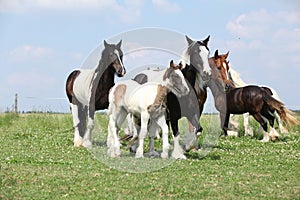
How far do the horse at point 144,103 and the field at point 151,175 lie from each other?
54 cm

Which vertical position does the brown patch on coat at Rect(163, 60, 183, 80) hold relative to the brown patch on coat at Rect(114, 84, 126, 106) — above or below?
above

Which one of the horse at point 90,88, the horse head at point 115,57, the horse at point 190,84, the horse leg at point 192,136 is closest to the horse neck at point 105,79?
A: the horse at point 90,88

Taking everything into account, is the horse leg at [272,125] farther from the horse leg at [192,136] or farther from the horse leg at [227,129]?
the horse leg at [192,136]

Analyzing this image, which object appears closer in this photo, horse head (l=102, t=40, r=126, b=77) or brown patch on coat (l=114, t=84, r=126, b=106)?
brown patch on coat (l=114, t=84, r=126, b=106)

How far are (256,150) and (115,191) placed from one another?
7357 mm

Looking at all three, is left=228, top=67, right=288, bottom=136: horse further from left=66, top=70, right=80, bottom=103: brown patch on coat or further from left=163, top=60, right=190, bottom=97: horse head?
left=163, top=60, right=190, bottom=97: horse head

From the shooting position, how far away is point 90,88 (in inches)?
562

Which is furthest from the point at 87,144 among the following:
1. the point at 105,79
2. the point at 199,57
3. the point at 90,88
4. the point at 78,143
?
the point at 199,57

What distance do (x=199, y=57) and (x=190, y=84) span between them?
2.33ft

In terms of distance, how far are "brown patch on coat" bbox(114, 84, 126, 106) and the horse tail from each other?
23.4ft

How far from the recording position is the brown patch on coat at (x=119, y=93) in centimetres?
1230

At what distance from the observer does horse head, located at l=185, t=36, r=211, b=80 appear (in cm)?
1195

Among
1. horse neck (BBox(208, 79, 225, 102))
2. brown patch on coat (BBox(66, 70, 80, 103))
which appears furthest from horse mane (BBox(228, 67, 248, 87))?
brown patch on coat (BBox(66, 70, 80, 103))

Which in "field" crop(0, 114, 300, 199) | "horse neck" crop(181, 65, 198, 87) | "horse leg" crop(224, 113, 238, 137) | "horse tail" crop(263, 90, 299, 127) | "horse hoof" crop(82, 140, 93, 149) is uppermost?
"horse neck" crop(181, 65, 198, 87)
